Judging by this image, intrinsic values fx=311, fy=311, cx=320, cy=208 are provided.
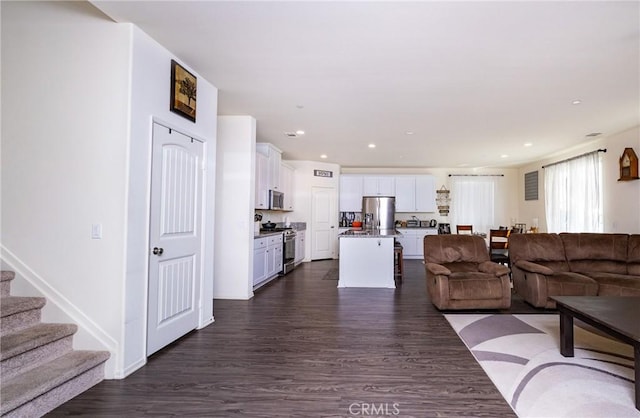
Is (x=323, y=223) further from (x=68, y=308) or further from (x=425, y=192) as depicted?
(x=68, y=308)

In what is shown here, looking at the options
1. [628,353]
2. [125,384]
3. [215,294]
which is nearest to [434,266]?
[628,353]

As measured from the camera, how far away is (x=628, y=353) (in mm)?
2768

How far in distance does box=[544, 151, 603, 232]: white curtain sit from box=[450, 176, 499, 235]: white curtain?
163 centimetres

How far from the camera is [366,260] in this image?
5430mm

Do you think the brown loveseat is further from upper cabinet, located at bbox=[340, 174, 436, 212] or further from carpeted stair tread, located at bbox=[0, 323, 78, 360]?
carpeted stair tread, located at bbox=[0, 323, 78, 360]

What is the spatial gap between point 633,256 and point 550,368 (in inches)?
123

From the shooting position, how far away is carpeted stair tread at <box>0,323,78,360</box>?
2.01 metres

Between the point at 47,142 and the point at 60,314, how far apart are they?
4.43ft

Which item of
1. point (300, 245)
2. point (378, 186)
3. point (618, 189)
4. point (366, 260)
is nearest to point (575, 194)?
point (618, 189)

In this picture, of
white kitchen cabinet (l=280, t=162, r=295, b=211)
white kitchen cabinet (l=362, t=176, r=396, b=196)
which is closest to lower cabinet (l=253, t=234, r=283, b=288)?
white kitchen cabinet (l=280, t=162, r=295, b=211)

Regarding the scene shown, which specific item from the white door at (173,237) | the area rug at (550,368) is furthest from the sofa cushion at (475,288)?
the white door at (173,237)

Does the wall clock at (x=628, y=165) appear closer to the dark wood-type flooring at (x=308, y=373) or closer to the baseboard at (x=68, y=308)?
the dark wood-type flooring at (x=308, y=373)

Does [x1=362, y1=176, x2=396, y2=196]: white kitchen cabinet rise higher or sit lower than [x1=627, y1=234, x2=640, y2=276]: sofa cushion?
higher

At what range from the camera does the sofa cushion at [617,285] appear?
3.72 m
